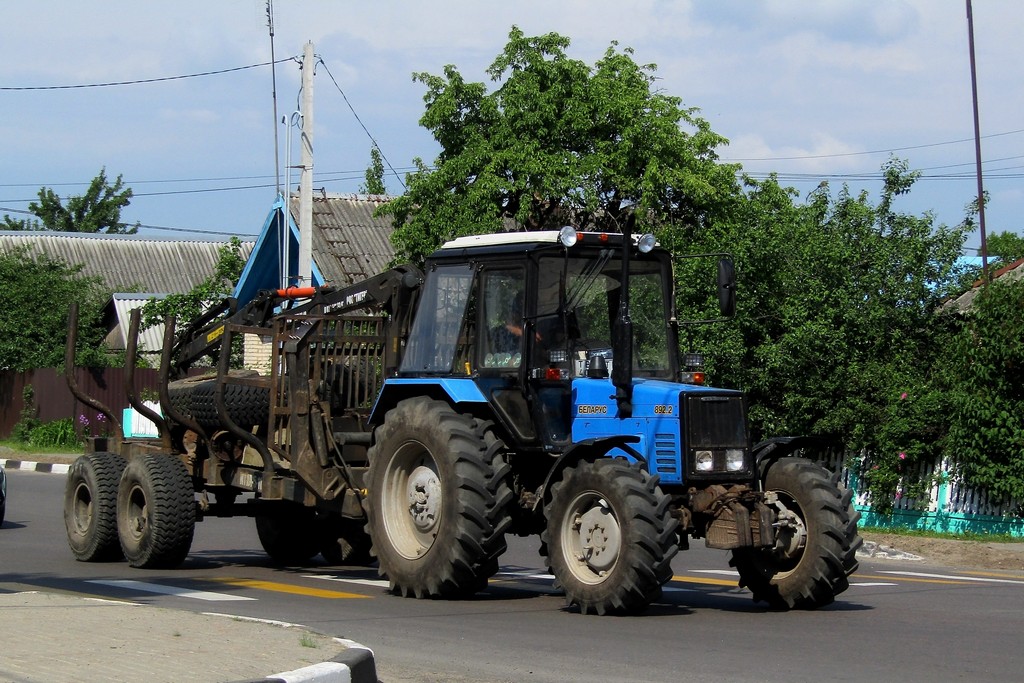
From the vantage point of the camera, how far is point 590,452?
34.0 ft

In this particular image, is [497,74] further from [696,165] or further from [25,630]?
[25,630]

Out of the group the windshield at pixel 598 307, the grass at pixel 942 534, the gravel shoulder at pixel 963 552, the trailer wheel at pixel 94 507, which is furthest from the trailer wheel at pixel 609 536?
the grass at pixel 942 534

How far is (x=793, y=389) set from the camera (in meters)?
19.6

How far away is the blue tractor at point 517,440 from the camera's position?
10.2 meters

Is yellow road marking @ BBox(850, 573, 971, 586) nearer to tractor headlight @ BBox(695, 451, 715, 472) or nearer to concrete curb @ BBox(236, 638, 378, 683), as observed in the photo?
tractor headlight @ BBox(695, 451, 715, 472)

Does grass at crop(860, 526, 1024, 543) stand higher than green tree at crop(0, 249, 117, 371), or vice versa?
green tree at crop(0, 249, 117, 371)

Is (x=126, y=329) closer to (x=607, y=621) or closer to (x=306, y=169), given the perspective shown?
(x=306, y=169)

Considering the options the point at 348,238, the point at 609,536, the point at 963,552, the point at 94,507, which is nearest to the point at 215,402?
the point at 94,507

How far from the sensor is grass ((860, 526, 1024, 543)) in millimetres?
17906

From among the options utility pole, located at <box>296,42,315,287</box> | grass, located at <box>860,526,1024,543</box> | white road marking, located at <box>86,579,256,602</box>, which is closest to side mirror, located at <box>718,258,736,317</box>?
white road marking, located at <box>86,579,256,602</box>

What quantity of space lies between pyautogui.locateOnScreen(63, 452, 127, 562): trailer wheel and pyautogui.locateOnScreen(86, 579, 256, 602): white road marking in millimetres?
1334

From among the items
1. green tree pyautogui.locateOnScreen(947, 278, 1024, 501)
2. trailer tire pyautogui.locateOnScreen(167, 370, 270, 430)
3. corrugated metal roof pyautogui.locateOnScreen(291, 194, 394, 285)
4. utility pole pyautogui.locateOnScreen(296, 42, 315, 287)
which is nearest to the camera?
trailer tire pyautogui.locateOnScreen(167, 370, 270, 430)

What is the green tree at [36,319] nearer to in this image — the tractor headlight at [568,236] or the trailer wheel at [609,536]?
the tractor headlight at [568,236]

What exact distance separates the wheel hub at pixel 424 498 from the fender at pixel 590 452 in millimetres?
960
